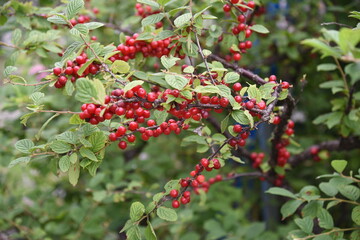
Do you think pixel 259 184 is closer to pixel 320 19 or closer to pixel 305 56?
pixel 305 56

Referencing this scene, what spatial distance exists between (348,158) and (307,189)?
122 centimetres

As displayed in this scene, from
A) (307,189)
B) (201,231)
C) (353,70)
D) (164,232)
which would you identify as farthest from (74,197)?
(353,70)

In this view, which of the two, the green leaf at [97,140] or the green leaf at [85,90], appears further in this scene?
the green leaf at [97,140]

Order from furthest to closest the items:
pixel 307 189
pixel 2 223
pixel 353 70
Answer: pixel 2 223 < pixel 307 189 < pixel 353 70

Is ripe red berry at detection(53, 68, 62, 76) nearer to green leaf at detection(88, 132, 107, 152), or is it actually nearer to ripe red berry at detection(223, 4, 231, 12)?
green leaf at detection(88, 132, 107, 152)

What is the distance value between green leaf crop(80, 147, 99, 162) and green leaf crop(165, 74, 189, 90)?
28 cm

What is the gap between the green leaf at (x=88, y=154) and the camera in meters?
1.04

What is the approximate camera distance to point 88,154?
3.46 ft

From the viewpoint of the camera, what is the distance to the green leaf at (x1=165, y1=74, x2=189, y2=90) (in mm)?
980

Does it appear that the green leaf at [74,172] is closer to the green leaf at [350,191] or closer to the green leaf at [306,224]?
the green leaf at [306,224]

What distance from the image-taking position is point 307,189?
1363mm

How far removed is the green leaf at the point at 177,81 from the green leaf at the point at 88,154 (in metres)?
0.28

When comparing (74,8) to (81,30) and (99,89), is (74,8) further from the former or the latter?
(99,89)

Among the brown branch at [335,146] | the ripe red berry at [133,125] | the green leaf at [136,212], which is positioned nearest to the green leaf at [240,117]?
the ripe red berry at [133,125]
